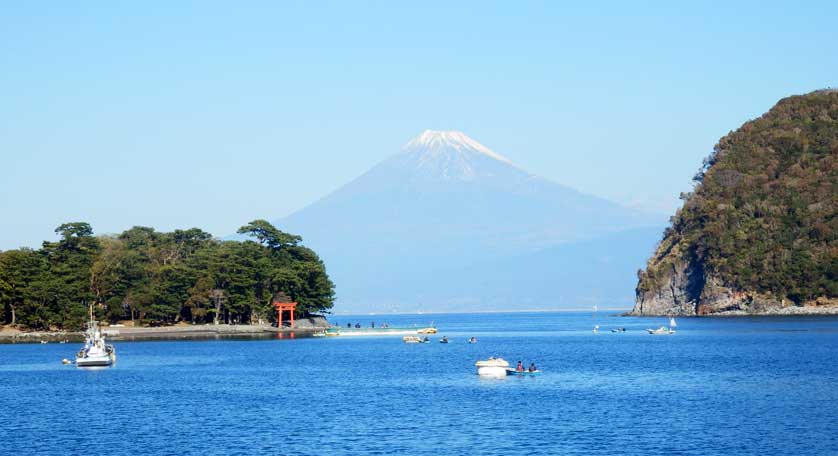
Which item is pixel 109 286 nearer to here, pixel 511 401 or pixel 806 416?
pixel 511 401

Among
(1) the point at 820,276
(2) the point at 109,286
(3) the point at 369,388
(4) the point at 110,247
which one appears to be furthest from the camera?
(1) the point at 820,276

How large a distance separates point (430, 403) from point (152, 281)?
103318 millimetres

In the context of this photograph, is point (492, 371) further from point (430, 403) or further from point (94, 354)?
point (94, 354)

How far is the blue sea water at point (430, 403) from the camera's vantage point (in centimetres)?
5344

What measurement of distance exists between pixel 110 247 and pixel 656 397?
12185 centimetres

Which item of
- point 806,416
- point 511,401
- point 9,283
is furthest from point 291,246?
point 806,416

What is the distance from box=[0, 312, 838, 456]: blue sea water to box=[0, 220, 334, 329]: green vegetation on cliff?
3635 centimetres

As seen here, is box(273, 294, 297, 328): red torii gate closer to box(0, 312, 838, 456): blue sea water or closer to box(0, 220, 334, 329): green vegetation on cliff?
box(0, 220, 334, 329): green vegetation on cliff

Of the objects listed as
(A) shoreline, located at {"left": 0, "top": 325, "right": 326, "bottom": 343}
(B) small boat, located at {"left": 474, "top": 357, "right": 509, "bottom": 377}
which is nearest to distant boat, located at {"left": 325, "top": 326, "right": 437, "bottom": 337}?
(A) shoreline, located at {"left": 0, "top": 325, "right": 326, "bottom": 343}

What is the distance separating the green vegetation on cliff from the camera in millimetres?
155250

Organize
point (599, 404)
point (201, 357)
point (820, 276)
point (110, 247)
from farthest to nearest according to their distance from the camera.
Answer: point (820, 276) < point (110, 247) < point (201, 357) < point (599, 404)

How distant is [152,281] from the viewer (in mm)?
165750

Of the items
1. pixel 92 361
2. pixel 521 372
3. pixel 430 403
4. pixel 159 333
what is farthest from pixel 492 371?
pixel 159 333

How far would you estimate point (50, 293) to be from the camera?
503 feet
